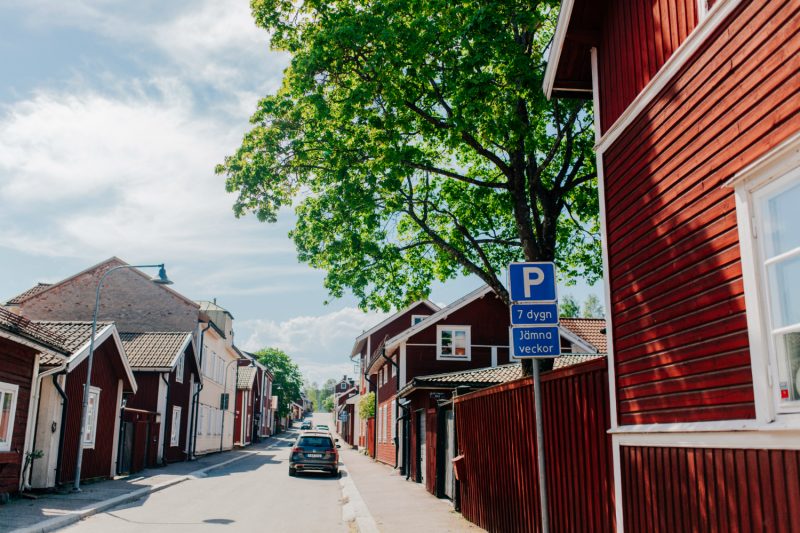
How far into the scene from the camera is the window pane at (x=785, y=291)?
4465 millimetres

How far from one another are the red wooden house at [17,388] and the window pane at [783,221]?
1346 centimetres

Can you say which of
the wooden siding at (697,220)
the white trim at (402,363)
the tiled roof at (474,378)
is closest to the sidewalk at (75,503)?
the tiled roof at (474,378)

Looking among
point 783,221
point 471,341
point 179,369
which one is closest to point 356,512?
point 783,221

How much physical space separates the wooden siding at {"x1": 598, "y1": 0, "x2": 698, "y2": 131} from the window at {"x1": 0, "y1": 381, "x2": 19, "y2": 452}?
13.2 metres

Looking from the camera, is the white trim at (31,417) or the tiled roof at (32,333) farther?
the white trim at (31,417)

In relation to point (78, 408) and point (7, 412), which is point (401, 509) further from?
point (78, 408)

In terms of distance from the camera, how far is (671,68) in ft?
20.7

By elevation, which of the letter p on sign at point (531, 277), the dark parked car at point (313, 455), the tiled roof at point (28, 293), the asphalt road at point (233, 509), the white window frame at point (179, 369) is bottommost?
the asphalt road at point (233, 509)

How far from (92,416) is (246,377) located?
41450mm

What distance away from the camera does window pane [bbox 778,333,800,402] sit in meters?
4.44

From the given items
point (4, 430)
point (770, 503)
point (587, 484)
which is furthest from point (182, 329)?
point (770, 503)

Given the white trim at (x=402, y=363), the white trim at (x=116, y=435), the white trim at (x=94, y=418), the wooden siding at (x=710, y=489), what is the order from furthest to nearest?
the white trim at (x=402, y=363) < the white trim at (x=116, y=435) < the white trim at (x=94, y=418) < the wooden siding at (x=710, y=489)

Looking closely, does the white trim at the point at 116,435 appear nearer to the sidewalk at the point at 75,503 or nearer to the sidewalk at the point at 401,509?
the sidewalk at the point at 75,503

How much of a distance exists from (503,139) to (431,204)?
11.7ft
